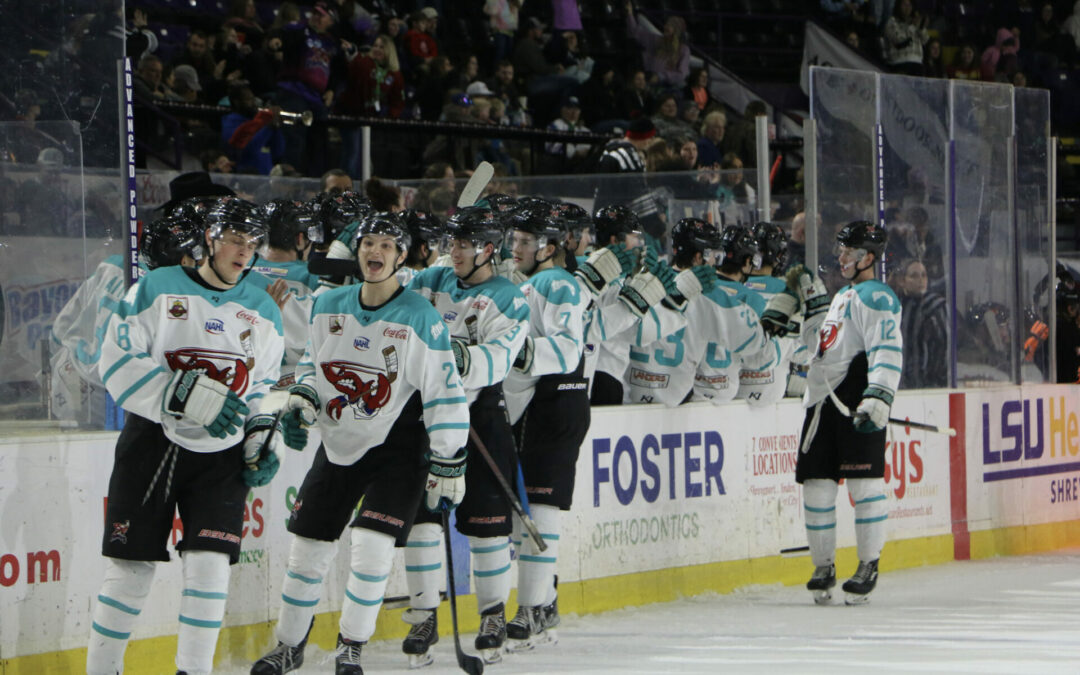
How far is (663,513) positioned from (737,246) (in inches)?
52.1

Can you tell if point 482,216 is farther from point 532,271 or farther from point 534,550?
point 534,550

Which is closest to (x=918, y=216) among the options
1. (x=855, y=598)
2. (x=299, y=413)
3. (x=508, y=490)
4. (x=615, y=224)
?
(x=615, y=224)

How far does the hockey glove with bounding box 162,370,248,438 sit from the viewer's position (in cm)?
431

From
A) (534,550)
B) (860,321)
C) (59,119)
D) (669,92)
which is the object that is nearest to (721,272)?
(860,321)

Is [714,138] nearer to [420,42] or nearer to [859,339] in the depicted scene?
[420,42]

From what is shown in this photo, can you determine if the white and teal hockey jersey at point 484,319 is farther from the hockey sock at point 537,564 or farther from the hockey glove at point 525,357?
the hockey sock at point 537,564

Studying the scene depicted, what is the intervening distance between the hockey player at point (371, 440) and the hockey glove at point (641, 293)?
168 cm

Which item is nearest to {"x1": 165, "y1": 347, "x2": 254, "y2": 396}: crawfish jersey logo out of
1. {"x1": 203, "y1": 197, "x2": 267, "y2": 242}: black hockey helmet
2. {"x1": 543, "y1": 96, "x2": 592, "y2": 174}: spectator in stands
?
{"x1": 203, "y1": 197, "x2": 267, "y2": 242}: black hockey helmet

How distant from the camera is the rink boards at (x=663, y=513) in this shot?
4.82 metres

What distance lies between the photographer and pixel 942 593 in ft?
23.6

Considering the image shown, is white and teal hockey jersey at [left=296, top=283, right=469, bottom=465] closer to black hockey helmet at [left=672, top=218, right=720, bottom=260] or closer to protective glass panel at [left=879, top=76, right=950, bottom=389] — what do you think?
black hockey helmet at [left=672, top=218, right=720, bottom=260]

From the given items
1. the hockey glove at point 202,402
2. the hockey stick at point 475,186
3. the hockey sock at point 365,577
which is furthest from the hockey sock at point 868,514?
the hockey glove at point 202,402

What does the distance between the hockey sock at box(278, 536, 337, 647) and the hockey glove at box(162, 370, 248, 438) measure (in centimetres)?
56

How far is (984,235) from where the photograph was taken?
349 inches
